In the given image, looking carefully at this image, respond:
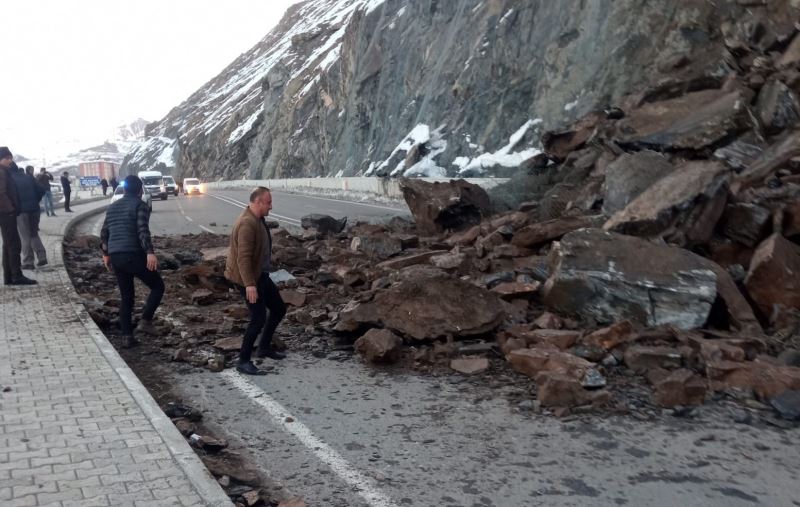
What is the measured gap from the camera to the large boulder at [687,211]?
859 cm

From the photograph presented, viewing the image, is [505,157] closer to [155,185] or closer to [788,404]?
[788,404]

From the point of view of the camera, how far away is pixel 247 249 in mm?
6438

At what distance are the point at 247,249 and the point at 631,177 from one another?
649 cm

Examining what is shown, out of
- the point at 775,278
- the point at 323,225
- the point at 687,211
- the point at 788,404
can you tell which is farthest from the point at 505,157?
the point at 788,404

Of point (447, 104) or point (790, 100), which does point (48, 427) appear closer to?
point (790, 100)

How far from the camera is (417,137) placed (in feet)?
116

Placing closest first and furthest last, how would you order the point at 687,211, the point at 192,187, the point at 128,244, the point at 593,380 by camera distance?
the point at 593,380 → the point at 128,244 → the point at 687,211 → the point at 192,187

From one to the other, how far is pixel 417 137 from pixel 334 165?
20048 millimetres

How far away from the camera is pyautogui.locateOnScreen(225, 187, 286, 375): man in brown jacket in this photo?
6.45 m

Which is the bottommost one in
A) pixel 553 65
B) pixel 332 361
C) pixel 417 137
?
pixel 332 361

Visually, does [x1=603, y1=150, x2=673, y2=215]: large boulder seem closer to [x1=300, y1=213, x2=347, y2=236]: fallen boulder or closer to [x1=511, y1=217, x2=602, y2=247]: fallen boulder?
[x1=511, y1=217, x2=602, y2=247]: fallen boulder

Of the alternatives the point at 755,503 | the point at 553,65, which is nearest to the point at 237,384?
the point at 755,503

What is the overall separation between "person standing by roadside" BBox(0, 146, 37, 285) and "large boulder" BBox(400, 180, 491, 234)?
7592 millimetres

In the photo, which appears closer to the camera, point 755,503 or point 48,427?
point 755,503
